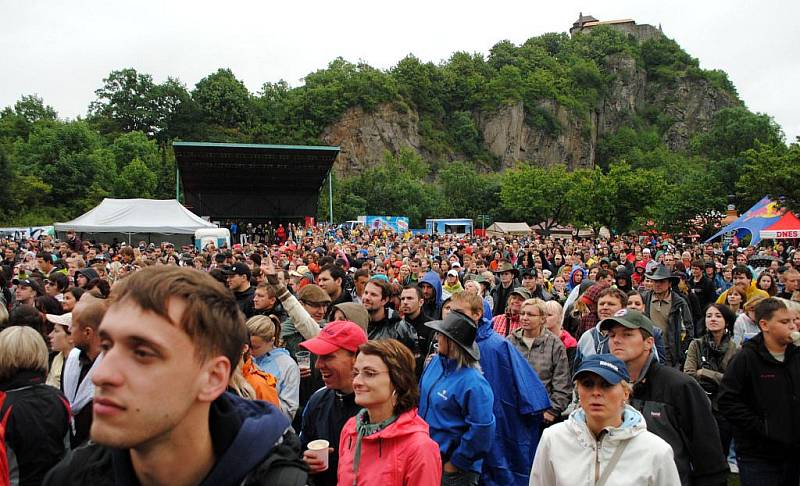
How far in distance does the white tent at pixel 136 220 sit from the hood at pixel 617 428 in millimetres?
20204

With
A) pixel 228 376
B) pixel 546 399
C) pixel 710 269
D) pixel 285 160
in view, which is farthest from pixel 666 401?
pixel 285 160

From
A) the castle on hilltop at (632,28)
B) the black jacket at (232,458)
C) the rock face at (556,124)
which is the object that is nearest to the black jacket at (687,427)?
the black jacket at (232,458)

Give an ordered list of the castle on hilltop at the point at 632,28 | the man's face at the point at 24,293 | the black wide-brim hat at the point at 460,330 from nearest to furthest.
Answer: the black wide-brim hat at the point at 460,330, the man's face at the point at 24,293, the castle on hilltop at the point at 632,28

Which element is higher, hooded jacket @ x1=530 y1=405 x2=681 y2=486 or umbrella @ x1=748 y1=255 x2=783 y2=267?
umbrella @ x1=748 y1=255 x2=783 y2=267

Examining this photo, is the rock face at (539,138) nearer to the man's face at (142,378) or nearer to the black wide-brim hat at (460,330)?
the black wide-brim hat at (460,330)

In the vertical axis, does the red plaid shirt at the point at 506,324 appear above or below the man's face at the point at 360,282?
below

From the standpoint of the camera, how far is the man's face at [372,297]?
5332 mm

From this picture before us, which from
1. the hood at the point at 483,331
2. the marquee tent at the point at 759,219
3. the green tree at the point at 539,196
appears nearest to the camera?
the hood at the point at 483,331

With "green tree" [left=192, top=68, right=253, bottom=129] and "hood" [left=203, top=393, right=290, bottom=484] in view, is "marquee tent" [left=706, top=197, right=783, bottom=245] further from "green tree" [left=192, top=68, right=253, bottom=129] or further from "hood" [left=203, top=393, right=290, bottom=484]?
"green tree" [left=192, top=68, right=253, bottom=129]

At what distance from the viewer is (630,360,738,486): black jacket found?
290 centimetres

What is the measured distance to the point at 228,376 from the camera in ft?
4.44

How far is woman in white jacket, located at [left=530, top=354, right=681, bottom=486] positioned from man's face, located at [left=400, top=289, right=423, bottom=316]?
139 inches

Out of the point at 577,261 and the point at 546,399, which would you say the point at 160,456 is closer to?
the point at 546,399

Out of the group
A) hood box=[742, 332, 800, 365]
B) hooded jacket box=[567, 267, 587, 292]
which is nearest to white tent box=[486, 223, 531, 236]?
hooded jacket box=[567, 267, 587, 292]
